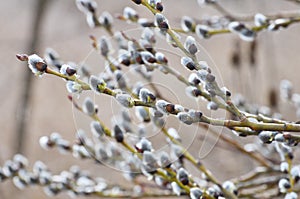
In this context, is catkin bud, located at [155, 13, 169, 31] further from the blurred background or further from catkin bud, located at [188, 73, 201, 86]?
the blurred background

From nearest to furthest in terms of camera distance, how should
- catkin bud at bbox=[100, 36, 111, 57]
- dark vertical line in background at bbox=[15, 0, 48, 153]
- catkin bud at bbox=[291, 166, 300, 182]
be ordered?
catkin bud at bbox=[291, 166, 300, 182] → catkin bud at bbox=[100, 36, 111, 57] → dark vertical line in background at bbox=[15, 0, 48, 153]

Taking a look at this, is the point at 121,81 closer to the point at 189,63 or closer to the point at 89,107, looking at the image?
the point at 89,107

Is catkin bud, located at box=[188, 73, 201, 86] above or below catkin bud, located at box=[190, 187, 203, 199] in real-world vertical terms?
above

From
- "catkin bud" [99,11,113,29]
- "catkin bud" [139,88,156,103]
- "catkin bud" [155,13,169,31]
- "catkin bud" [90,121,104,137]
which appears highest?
"catkin bud" [99,11,113,29]

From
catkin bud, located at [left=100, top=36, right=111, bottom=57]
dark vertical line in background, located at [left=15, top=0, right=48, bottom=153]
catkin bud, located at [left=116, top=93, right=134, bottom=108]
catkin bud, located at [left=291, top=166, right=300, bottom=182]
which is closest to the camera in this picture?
catkin bud, located at [left=116, top=93, right=134, bottom=108]

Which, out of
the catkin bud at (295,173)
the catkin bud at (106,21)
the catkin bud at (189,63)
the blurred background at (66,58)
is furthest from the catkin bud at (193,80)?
the blurred background at (66,58)

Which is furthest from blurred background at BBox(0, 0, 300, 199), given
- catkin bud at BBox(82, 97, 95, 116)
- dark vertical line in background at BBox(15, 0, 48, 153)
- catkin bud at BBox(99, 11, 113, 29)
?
catkin bud at BBox(82, 97, 95, 116)

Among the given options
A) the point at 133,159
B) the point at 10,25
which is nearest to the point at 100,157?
the point at 133,159

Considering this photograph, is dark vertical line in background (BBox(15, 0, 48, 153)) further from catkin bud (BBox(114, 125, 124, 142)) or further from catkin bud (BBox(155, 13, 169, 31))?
catkin bud (BBox(155, 13, 169, 31))

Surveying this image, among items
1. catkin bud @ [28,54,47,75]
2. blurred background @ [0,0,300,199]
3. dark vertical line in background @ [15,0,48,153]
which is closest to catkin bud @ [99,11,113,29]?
catkin bud @ [28,54,47,75]

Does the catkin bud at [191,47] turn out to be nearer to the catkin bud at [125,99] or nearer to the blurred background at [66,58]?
the catkin bud at [125,99]

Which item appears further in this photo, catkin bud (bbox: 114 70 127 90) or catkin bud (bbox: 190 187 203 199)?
catkin bud (bbox: 114 70 127 90)
